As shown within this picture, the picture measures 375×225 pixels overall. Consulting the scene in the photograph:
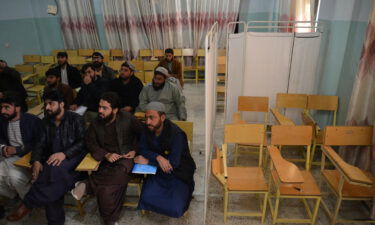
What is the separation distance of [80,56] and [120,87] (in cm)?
363

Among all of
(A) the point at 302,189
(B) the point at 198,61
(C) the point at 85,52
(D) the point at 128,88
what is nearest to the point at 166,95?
(D) the point at 128,88

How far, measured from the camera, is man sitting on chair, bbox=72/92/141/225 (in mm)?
2623

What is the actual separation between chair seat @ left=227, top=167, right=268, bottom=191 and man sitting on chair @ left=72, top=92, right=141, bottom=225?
3.47ft

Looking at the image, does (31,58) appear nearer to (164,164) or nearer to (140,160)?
(140,160)

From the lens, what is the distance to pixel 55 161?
104 inches

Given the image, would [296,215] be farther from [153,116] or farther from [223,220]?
[153,116]

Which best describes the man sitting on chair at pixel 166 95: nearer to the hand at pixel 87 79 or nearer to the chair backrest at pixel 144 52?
the hand at pixel 87 79

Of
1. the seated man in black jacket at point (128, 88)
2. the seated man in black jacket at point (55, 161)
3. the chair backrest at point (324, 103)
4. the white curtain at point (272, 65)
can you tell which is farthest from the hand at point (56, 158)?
the chair backrest at point (324, 103)

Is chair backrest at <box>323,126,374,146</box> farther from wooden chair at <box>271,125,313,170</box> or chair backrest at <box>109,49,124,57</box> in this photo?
chair backrest at <box>109,49,124,57</box>

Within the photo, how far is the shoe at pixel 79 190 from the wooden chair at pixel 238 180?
1357 mm

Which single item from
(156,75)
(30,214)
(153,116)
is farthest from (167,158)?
(30,214)

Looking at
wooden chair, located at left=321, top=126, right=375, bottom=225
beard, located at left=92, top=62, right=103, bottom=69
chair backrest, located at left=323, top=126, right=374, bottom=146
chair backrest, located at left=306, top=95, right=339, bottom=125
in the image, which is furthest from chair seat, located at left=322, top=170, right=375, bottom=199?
beard, located at left=92, top=62, right=103, bottom=69

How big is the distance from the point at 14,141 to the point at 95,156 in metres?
1.13

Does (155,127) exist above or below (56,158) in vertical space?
above
